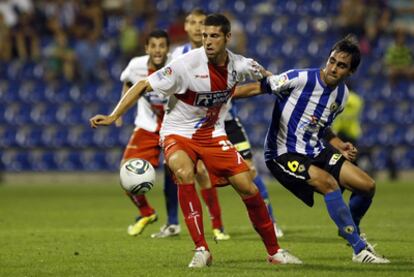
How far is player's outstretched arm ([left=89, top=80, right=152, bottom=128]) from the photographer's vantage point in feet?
27.5

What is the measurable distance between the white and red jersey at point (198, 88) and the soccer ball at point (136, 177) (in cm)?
45

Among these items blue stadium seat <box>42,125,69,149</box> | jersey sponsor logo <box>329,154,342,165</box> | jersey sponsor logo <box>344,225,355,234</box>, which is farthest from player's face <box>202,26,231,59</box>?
blue stadium seat <box>42,125,69,149</box>

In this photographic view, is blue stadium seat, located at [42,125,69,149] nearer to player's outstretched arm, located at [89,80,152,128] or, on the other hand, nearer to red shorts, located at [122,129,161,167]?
red shorts, located at [122,129,161,167]

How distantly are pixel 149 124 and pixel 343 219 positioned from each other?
4.11 metres

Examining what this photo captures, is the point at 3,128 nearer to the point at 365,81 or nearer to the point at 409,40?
the point at 365,81

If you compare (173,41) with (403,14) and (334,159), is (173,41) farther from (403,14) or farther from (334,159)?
(334,159)

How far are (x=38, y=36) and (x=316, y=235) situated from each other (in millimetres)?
16243

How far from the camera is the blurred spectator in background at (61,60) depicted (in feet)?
83.8

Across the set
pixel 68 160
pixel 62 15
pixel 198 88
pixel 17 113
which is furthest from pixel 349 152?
pixel 62 15

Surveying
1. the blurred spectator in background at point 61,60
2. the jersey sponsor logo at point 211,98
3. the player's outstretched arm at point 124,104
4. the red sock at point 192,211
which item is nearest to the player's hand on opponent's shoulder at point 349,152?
the jersey sponsor logo at point 211,98

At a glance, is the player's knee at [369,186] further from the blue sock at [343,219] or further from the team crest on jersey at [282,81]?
the team crest on jersey at [282,81]

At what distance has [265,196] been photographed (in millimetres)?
12148

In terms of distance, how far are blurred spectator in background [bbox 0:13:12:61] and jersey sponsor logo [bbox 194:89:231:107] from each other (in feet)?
57.9

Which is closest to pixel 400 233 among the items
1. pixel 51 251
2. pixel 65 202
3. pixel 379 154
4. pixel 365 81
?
pixel 51 251
